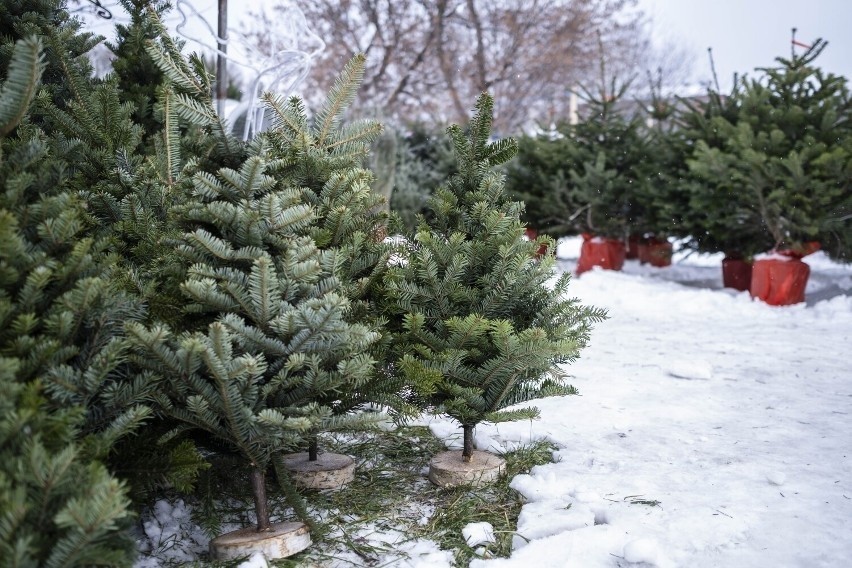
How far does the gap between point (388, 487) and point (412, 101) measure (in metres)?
18.7

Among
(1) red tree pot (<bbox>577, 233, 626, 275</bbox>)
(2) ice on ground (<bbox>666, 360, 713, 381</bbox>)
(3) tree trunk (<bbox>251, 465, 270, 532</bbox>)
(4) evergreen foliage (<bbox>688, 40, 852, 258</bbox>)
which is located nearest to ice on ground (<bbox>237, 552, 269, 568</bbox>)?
(3) tree trunk (<bbox>251, 465, 270, 532</bbox>)

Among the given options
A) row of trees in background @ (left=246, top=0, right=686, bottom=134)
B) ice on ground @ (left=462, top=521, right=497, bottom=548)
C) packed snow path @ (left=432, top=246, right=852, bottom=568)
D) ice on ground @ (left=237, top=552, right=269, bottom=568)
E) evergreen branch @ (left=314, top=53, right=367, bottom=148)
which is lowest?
ice on ground @ (left=462, top=521, right=497, bottom=548)

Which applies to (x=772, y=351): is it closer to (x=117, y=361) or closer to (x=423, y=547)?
(x=423, y=547)

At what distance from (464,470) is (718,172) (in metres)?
6.59

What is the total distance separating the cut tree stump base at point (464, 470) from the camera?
9.87ft

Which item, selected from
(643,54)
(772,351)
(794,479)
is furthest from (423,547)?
(643,54)

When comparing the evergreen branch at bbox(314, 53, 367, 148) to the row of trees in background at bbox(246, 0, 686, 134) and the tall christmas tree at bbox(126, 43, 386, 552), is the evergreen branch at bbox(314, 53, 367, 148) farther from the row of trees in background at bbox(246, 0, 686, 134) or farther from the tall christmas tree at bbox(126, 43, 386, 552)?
the row of trees in background at bbox(246, 0, 686, 134)

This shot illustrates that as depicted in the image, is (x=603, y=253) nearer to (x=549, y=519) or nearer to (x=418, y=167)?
(x=418, y=167)

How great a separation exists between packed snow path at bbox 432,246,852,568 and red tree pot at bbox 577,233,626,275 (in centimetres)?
383

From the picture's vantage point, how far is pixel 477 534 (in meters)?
2.60

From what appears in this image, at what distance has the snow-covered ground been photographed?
2.46m

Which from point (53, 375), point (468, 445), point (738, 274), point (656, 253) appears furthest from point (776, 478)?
point (656, 253)

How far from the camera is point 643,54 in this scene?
34.3 m

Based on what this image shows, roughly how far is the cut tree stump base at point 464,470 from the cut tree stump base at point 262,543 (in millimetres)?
783
